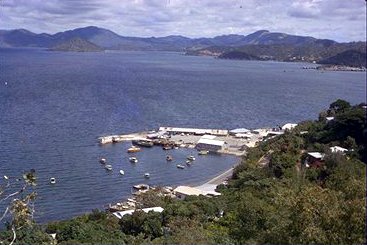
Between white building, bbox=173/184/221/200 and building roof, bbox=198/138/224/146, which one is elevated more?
white building, bbox=173/184/221/200

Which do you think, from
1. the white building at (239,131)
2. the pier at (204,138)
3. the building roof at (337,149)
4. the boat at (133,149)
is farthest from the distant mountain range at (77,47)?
the building roof at (337,149)

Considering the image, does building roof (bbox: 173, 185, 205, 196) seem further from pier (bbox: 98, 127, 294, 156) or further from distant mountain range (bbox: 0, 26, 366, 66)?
distant mountain range (bbox: 0, 26, 366, 66)

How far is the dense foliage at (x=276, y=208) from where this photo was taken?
3814 millimetres

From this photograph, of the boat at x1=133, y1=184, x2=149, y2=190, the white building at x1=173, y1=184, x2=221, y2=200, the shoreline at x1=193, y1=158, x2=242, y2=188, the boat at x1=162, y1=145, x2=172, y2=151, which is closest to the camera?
the white building at x1=173, y1=184, x2=221, y2=200

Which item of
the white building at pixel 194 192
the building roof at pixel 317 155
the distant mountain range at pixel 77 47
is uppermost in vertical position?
the building roof at pixel 317 155

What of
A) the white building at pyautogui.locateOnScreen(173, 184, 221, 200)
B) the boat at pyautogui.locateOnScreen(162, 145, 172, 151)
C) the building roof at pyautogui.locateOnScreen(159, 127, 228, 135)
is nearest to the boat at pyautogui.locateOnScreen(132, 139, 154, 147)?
the boat at pyautogui.locateOnScreen(162, 145, 172, 151)

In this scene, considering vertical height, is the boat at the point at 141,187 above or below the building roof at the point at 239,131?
below

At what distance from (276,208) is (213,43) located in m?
157

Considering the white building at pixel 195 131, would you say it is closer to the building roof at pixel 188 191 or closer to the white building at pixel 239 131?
the white building at pixel 239 131

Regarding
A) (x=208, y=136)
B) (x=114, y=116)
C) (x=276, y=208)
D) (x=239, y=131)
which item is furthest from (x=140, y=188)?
(x=114, y=116)

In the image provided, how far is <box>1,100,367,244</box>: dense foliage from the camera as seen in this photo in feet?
12.5

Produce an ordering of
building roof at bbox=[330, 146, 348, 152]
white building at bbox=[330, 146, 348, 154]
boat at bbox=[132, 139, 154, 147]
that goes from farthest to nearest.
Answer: boat at bbox=[132, 139, 154, 147], building roof at bbox=[330, 146, 348, 152], white building at bbox=[330, 146, 348, 154]

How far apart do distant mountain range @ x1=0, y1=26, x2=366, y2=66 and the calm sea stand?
23950mm

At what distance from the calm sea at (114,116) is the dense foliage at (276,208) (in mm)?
2489
